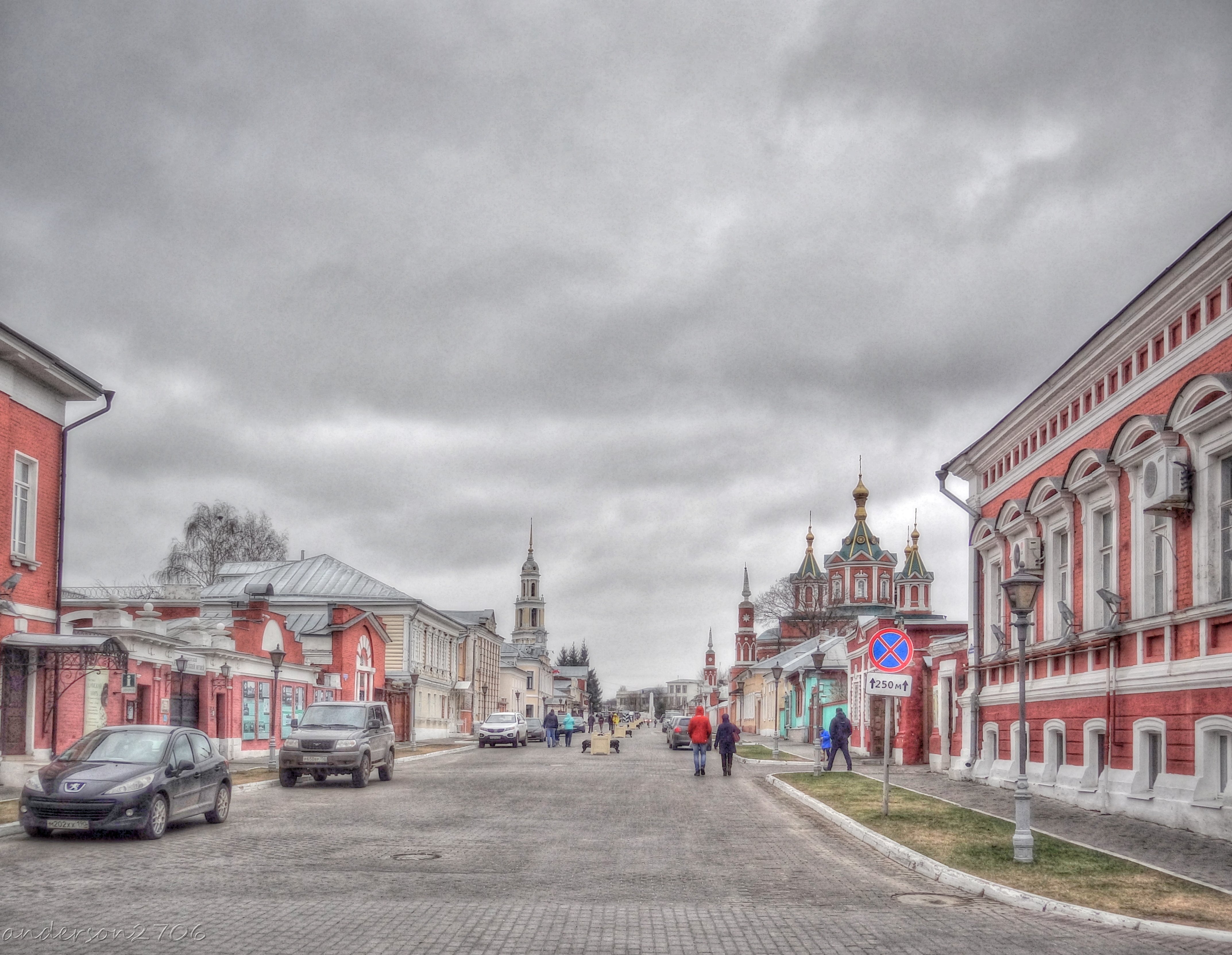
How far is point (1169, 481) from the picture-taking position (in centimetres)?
1620

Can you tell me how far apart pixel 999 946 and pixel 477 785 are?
1819cm

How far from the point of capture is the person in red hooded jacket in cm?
3055

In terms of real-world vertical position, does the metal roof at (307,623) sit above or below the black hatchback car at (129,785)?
above

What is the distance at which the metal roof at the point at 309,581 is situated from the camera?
201 ft

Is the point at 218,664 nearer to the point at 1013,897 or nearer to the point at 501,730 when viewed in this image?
the point at 501,730

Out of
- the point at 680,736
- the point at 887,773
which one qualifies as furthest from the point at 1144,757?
the point at 680,736

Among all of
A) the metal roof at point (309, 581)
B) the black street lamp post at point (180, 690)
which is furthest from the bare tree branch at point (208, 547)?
the black street lamp post at point (180, 690)

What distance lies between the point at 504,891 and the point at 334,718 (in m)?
16.5

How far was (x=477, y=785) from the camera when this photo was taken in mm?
25719

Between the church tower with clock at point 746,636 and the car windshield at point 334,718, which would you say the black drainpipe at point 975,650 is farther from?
the church tower with clock at point 746,636

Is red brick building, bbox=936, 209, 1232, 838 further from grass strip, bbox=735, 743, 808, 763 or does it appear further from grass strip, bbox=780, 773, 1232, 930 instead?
grass strip, bbox=735, 743, 808, 763

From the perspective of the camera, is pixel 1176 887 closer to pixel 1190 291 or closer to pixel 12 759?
pixel 1190 291

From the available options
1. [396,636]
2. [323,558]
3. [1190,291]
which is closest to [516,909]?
[1190,291]

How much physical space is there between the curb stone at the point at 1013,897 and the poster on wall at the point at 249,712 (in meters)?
25.0
